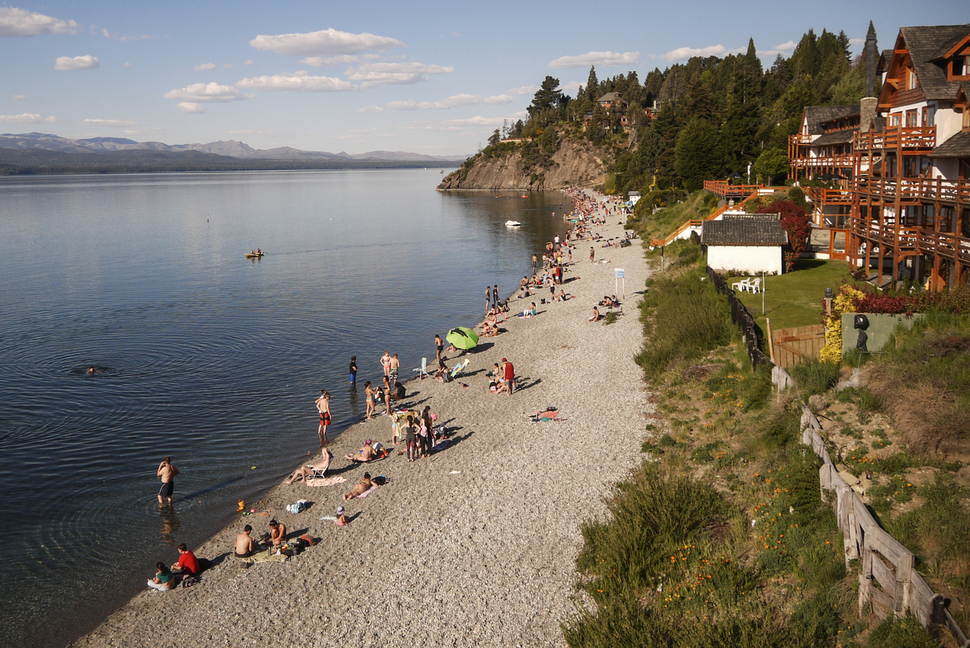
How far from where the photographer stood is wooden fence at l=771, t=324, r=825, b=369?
738 inches

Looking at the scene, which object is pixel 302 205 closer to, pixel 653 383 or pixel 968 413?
pixel 653 383

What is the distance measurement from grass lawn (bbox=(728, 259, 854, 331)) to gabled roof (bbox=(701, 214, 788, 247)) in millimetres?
1936

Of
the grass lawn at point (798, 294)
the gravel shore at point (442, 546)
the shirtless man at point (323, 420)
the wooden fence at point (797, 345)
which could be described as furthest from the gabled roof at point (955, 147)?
the shirtless man at point (323, 420)

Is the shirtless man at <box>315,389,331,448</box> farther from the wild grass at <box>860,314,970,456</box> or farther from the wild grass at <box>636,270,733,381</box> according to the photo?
the wild grass at <box>860,314,970,456</box>

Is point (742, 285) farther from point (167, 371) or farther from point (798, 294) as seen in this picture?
point (167, 371)

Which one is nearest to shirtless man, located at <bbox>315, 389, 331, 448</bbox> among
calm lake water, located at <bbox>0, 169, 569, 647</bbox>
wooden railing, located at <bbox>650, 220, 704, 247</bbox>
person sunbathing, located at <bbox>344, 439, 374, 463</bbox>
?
calm lake water, located at <bbox>0, 169, 569, 647</bbox>

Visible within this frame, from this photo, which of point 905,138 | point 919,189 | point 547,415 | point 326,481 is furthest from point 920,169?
point 326,481

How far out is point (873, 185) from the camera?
1173 inches

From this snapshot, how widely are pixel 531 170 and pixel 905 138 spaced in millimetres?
145219

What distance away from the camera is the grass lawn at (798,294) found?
25234 mm

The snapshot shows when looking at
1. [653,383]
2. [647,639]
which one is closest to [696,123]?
[653,383]

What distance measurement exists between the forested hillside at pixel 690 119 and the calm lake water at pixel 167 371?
19.9 metres

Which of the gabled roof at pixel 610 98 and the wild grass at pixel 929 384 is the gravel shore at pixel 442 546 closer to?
the wild grass at pixel 929 384

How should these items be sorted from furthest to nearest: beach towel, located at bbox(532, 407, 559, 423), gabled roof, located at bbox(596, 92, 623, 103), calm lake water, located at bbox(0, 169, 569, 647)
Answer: gabled roof, located at bbox(596, 92, 623, 103)
beach towel, located at bbox(532, 407, 559, 423)
calm lake water, located at bbox(0, 169, 569, 647)
